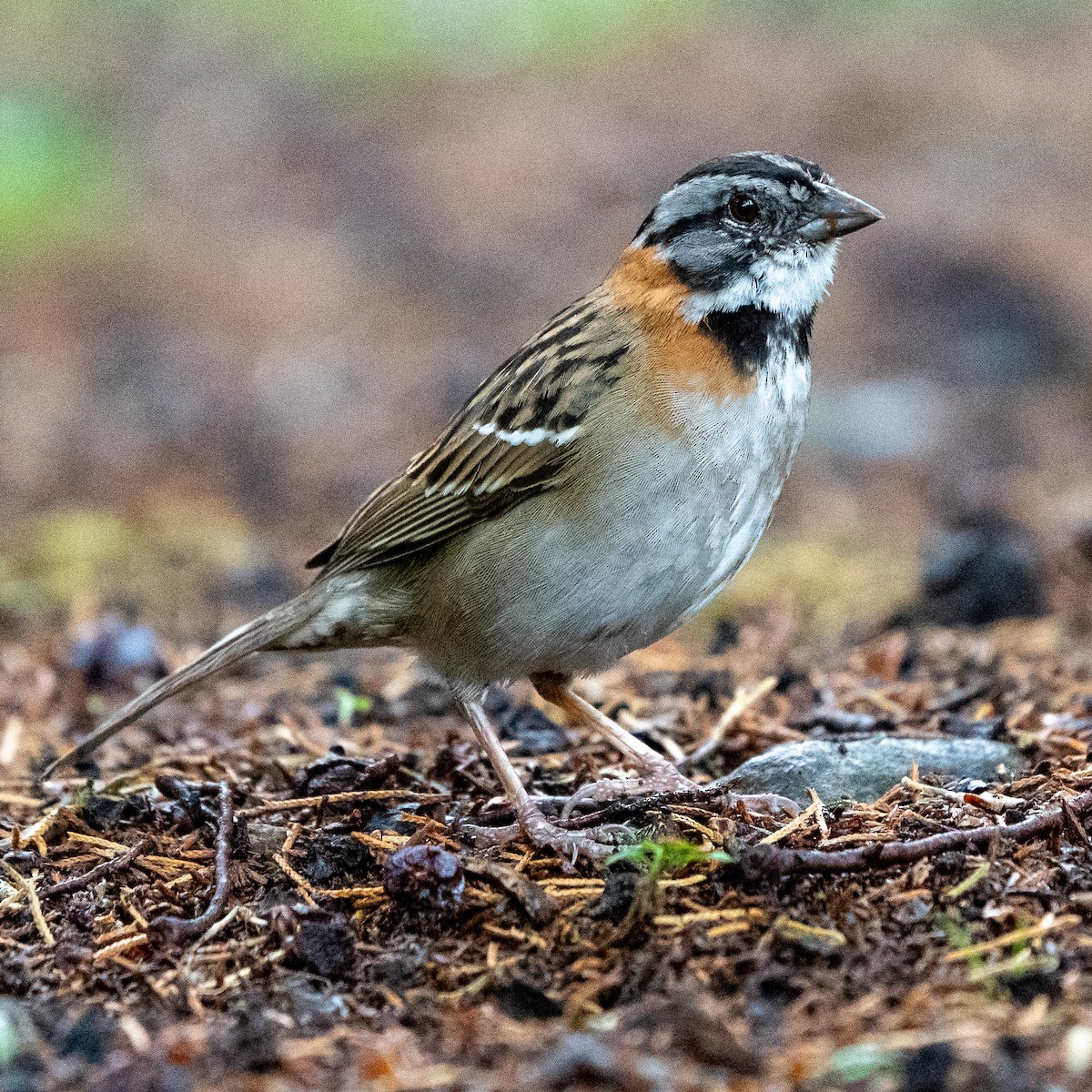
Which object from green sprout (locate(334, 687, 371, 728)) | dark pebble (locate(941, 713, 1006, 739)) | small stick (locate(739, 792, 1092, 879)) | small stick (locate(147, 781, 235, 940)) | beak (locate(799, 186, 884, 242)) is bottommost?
dark pebble (locate(941, 713, 1006, 739))

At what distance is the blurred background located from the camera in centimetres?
885

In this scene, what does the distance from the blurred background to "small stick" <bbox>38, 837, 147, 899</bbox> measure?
3.24m

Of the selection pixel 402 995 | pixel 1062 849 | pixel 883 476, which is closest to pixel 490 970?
pixel 402 995

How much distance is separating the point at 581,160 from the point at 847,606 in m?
8.16

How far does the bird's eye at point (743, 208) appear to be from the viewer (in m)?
5.18

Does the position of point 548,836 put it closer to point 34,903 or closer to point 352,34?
point 34,903

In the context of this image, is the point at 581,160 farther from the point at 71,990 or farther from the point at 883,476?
the point at 71,990

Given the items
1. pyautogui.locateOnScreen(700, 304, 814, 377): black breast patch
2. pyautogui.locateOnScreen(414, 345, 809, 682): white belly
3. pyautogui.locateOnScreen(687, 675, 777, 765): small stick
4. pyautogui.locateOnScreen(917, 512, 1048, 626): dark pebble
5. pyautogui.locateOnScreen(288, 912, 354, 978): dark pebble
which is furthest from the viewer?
pyautogui.locateOnScreen(917, 512, 1048, 626): dark pebble

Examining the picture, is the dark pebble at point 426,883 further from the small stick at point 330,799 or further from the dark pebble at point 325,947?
the small stick at point 330,799

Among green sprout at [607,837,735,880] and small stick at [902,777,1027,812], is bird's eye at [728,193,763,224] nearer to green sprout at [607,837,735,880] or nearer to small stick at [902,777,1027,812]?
small stick at [902,777,1027,812]

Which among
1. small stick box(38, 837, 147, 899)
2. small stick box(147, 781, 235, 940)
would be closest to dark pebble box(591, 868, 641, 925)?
small stick box(147, 781, 235, 940)

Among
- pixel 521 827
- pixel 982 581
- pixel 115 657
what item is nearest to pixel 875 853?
pixel 521 827

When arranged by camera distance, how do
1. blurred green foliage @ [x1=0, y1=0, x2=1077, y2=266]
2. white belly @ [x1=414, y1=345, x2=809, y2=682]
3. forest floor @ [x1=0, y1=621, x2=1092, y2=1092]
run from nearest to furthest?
forest floor @ [x1=0, y1=621, x2=1092, y2=1092] < white belly @ [x1=414, y1=345, x2=809, y2=682] < blurred green foliage @ [x1=0, y1=0, x2=1077, y2=266]

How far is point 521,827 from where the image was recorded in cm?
466
